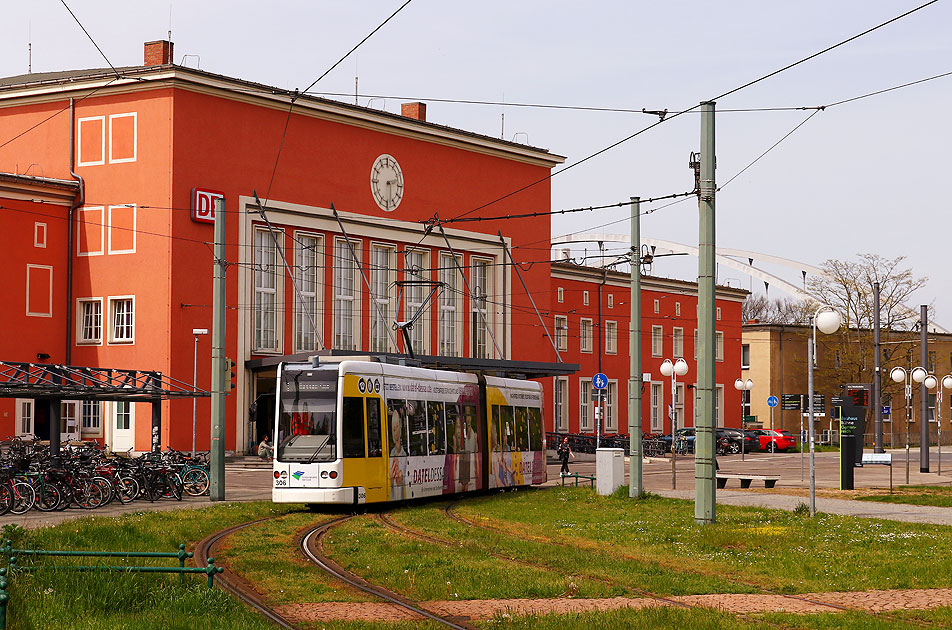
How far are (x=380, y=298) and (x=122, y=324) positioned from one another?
12.4m

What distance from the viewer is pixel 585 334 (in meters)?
74.1

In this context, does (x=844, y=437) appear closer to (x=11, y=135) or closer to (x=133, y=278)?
(x=133, y=278)

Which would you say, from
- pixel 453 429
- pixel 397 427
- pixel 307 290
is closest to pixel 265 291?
pixel 307 290

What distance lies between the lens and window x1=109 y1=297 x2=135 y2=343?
4912cm

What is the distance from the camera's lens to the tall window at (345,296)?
55.5 m

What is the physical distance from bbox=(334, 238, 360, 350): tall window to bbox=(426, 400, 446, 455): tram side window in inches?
1104

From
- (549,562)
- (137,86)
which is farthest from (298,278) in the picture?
(549,562)

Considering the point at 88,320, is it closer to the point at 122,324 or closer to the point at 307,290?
the point at 122,324

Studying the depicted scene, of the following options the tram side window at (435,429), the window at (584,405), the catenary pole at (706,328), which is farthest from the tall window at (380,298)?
the catenary pole at (706,328)

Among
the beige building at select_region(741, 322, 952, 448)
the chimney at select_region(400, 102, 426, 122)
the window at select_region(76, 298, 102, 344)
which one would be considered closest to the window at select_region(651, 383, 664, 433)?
the beige building at select_region(741, 322, 952, 448)

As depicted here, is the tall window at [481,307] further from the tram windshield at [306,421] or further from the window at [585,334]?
the tram windshield at [306,421]

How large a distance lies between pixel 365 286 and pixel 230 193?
8.61 m

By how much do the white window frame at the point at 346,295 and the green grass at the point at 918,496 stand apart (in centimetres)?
2781

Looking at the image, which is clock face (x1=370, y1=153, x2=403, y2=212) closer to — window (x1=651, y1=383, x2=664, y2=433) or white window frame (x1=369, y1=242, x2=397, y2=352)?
white window frame (x1=369, y1=242, x2=397, y2=352)
